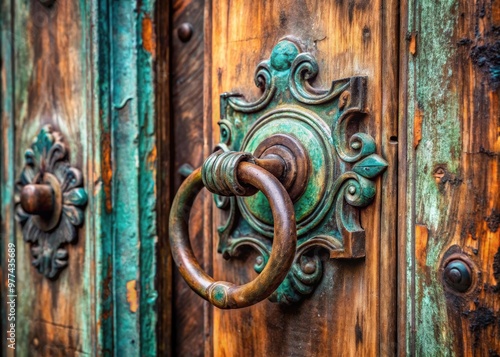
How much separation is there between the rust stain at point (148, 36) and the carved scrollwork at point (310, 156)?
7.6 inches

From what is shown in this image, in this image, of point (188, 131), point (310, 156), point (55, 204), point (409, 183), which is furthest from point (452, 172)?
point (55, 204)

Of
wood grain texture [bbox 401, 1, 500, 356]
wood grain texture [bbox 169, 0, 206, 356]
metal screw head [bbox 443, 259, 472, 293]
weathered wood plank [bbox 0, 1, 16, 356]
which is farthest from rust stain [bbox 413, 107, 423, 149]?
weathered wood plank [bbox 0, 1, 16, 356]

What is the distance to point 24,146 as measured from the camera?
0.88 m

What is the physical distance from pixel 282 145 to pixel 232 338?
0.26 metres

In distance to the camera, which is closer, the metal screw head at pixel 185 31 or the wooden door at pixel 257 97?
the wooden door at pixel 257 97

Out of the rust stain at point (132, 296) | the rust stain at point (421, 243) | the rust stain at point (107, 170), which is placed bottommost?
the rust stain at point (132, 296)

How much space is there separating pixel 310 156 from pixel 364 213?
0.28 feet

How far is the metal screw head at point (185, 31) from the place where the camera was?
776 millimetres

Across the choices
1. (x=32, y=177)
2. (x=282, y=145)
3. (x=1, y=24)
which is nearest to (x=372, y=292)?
(x=282, y=145)

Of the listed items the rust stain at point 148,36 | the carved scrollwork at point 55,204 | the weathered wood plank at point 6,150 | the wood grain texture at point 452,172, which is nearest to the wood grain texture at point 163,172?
the rust stain at point 148,36

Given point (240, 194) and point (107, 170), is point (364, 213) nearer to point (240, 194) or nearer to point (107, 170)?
point (240, 194)

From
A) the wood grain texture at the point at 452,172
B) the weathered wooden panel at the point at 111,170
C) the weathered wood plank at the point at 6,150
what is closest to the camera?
the wood grain texture at the point at 452,172

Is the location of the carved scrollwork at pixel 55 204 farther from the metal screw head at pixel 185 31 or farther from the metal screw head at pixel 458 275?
the metal screw head at pixel 458 275

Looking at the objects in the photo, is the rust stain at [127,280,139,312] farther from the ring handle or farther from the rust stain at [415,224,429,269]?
the rust stain at [415,224,429,269]
